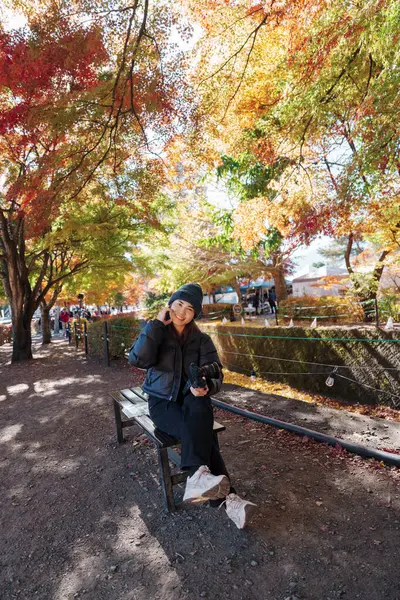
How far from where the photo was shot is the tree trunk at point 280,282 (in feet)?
53.4

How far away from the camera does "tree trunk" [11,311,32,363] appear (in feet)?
37.5

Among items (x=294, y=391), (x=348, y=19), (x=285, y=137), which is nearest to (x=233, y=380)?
(x=294, y=391)


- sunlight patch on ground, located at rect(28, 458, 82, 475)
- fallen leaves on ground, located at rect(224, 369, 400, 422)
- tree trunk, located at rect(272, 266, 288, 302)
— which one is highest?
tree trunk, located at rect(272, 266, 288, 302)

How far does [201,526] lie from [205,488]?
0.43 meters

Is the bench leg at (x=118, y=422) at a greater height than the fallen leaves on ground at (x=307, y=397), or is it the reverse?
the bench leg at (x=118, y=422)

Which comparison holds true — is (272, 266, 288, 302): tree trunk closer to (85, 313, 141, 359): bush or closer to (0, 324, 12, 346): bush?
(85, 313, 141, 359): bush

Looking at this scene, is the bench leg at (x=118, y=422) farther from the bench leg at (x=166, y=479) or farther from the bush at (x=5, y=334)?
the bush at (x=5, y=334)

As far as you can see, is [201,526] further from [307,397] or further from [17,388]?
[17,388]

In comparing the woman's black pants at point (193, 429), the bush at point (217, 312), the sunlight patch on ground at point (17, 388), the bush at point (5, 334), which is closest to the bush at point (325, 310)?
the bush at point (217, 312)

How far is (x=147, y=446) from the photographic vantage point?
3.73 metres

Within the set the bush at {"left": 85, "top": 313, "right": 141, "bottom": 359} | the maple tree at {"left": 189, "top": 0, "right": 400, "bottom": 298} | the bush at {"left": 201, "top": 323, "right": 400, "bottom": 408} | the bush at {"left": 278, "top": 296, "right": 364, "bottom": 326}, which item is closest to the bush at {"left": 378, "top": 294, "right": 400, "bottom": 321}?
the bush at {"left": 278, "top": 296, "right": 364, "bottom": 326}

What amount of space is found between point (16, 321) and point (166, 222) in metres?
5.89

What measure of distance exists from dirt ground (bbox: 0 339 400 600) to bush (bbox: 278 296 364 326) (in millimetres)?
7888

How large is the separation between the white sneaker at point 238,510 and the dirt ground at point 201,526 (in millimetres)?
111
